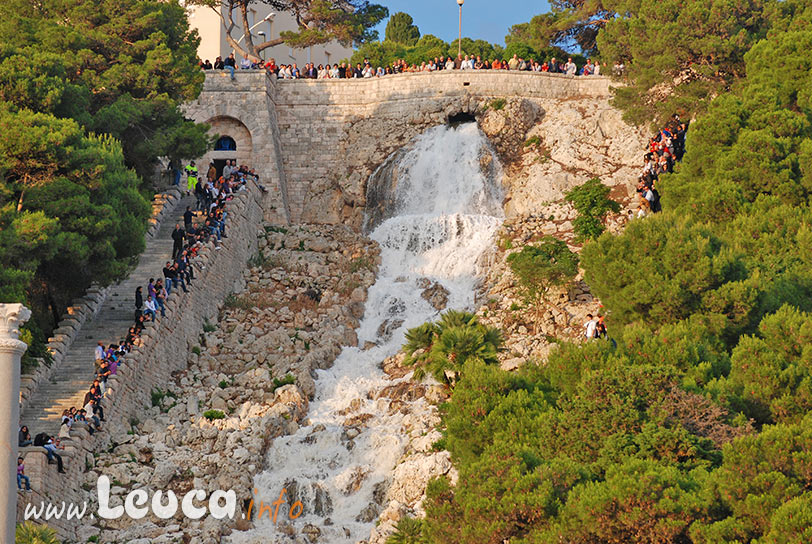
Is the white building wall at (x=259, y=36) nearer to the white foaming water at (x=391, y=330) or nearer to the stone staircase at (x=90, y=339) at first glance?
the white foaming water at (x=391, y=330)

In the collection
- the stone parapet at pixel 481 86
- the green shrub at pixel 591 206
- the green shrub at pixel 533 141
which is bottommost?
the green shrub at pixel 591 206

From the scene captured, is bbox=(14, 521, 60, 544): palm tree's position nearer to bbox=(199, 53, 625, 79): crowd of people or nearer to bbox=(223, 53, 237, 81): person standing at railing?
bbox=(223, 53, 237, 81): person standing at railing

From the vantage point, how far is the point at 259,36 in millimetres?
71750

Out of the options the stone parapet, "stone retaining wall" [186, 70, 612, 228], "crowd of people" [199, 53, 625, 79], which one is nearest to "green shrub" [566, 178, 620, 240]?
the stone parapet

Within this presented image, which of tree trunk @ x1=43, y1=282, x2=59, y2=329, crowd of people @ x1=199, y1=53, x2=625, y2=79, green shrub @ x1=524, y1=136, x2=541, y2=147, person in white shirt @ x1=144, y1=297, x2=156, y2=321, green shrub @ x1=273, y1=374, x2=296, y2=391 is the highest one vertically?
crowd of people @ x1=199, y1=53, x2=625, y2=79

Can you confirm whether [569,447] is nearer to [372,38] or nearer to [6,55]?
[6,55]

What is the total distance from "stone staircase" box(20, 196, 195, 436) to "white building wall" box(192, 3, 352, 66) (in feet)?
50.7

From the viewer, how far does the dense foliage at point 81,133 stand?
4019 centimetres

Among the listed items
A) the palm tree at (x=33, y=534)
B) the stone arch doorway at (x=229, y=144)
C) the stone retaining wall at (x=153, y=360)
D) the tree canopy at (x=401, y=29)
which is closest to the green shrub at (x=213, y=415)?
the stone retaining wall at (x=153, y=360)

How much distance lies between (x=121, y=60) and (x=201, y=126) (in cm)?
381

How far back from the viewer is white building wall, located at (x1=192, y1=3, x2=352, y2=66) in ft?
220

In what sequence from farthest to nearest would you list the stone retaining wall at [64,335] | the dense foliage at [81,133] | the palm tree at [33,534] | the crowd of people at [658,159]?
the crowd of people at [658,159] < the dense foliage at [81,133] < the stone retaining wall at [64,335] < the palm tree at [33,534]

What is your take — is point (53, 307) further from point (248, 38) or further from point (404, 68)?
point (248, 38)

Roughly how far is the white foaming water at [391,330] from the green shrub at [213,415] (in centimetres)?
186
